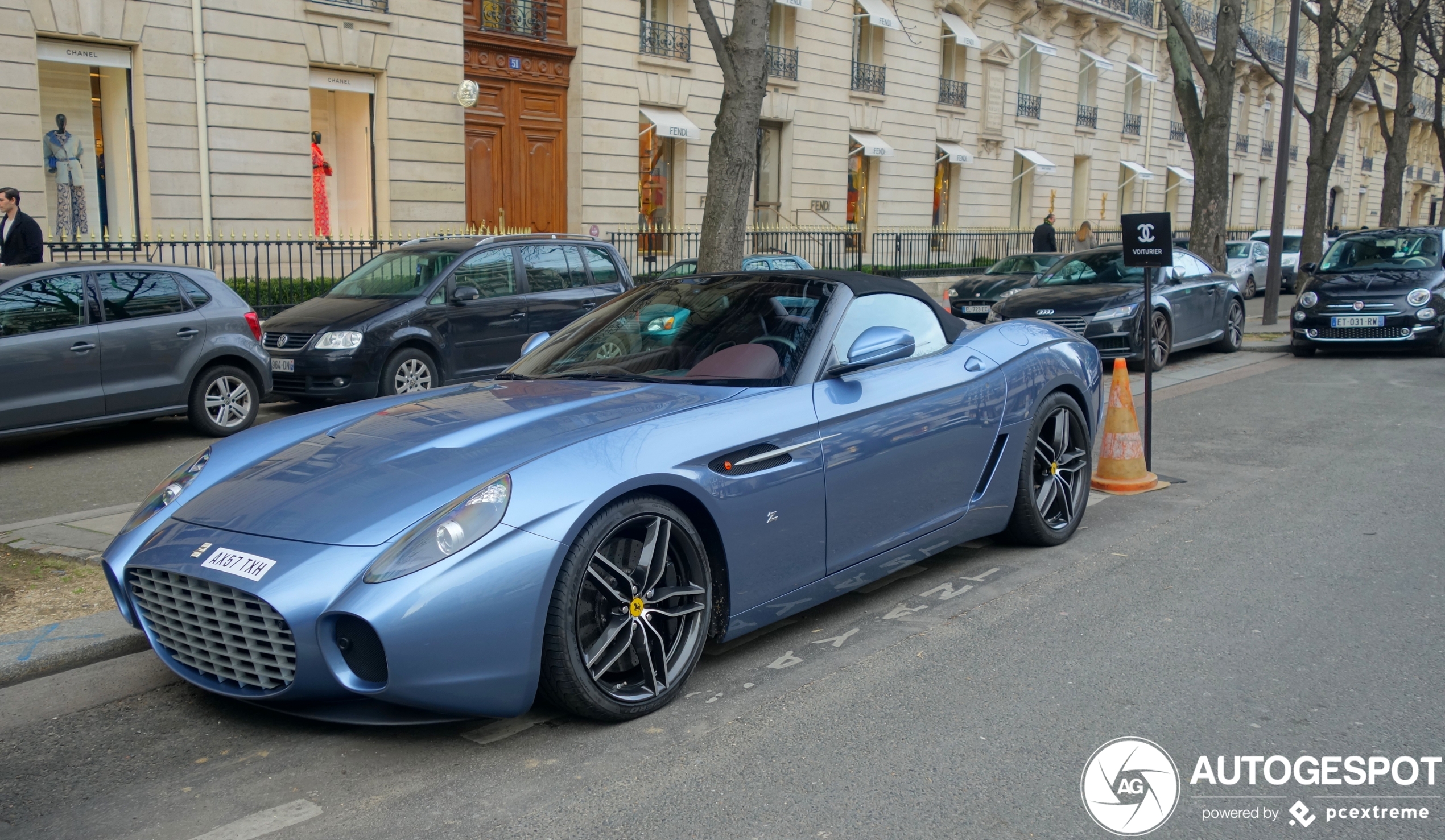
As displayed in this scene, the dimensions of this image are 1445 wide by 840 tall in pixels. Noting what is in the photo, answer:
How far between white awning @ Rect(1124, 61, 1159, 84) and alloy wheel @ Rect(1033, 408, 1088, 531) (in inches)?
1458

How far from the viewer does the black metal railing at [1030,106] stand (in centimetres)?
3525

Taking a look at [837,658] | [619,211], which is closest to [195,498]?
[837,658]

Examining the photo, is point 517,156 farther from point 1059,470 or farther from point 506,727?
point 506,727

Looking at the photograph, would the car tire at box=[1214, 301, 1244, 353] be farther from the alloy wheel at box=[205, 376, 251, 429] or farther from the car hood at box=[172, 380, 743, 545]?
the car hood at box=[172, 380, 743, 545]

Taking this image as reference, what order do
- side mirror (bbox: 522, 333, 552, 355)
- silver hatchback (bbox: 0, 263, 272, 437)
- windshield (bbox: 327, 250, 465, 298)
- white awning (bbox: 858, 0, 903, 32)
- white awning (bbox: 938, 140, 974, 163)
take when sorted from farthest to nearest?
white awning (bbox: 938, 140, 974, 163), white awning (bbox: 858, 0, 903, 32), windshield (bbox: 327, 250, 465, 298), silver hatchback (bbox: 0, 263, 272, 437), side mirror (bbox: 522, 333, 552, 355)

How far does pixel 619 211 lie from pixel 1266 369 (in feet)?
44.9

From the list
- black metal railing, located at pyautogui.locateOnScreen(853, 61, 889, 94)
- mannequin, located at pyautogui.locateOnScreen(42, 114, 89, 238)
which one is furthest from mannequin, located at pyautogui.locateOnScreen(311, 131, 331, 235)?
black metal railing, located at pyautogui.locateOnScreen(853, 61, 889, 94)

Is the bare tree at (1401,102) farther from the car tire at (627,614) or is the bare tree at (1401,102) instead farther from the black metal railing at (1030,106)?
the car tire at (627,614)

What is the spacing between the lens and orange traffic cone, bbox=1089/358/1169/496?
24.6ft

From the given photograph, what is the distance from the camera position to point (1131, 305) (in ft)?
44.7

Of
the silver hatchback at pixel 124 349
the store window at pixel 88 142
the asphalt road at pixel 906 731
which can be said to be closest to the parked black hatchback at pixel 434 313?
the silver hatchback at pixel 124 349

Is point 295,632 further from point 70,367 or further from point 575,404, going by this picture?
point 70,367

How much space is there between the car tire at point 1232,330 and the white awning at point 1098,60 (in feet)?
77.2

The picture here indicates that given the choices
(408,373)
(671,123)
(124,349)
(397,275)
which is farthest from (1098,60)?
(124,349)
